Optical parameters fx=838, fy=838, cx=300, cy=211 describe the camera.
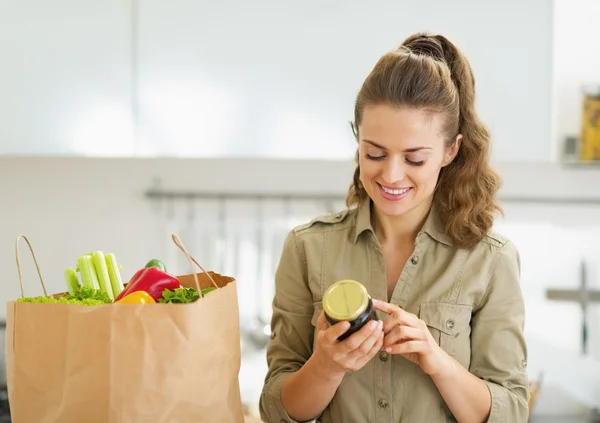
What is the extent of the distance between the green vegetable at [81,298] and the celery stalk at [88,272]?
2 centimetres

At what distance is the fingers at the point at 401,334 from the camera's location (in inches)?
43.8

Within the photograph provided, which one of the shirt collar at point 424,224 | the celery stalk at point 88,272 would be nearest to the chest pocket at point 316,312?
the shirt collar at point 424,224


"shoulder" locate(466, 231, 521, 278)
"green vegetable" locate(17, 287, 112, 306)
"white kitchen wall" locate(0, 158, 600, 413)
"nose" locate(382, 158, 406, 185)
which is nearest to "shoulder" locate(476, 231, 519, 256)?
"shoulder" locate(466, 231, 521, 278)

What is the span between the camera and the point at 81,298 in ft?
3.54

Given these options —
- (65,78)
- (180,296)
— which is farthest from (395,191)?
(65,78)

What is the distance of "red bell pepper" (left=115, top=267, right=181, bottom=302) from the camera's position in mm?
1078

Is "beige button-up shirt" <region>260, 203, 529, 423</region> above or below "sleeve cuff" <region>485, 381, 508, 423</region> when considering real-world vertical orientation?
above

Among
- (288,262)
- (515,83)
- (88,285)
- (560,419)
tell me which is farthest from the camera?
(560,419)

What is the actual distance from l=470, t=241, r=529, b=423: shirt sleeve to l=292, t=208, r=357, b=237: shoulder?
24cm

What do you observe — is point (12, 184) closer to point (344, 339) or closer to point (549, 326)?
point (549, 326)

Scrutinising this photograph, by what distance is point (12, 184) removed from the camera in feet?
9.20

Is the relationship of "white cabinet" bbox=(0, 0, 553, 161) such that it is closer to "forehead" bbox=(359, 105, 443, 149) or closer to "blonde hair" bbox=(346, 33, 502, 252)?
"blonde hair" bbox=(346, 33, 502, 252)

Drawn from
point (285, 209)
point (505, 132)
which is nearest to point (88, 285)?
point (505, 132)

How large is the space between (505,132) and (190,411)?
1552 millimetres
